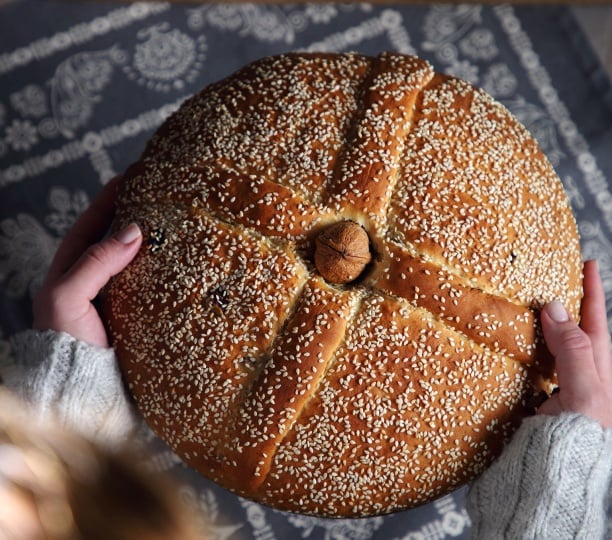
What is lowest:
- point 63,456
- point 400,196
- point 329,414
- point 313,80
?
point 329,414

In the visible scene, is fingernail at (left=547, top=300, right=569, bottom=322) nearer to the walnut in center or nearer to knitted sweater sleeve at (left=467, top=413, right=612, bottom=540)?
knitted sweater sleeve at (left=467, top=413, right=612, bottom=540)

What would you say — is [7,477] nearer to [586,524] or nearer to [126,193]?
[126,193]

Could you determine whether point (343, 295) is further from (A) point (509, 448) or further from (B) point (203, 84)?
(B) point (203, 84)

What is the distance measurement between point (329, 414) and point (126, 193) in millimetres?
471

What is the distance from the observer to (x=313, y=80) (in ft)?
3.56

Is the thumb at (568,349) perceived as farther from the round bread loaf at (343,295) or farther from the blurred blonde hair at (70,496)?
the blurred blonde hair at (70,496)

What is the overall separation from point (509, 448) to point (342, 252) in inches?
15.2

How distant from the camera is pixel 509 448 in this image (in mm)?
1031

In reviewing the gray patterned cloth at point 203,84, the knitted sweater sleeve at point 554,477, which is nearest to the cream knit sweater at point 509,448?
the knitted sweater sleeve at point 554,477

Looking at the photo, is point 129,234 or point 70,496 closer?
point 70,496

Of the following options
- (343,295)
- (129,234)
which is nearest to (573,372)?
(343,295)

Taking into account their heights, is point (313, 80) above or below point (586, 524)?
above

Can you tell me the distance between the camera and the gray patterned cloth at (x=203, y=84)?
1.44 meters

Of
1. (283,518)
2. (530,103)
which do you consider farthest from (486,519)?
(530,103)
